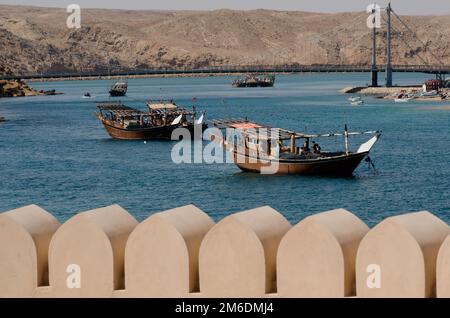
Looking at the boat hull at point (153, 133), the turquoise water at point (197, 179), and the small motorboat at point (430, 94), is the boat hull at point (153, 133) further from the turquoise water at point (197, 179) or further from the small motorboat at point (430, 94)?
the small motorboat at point (430, 94)

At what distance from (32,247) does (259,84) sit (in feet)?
610

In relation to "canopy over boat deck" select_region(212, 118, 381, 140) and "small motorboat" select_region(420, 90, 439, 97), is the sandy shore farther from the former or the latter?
"canopy over boat deck" select_region(212, 118, 381, 140)

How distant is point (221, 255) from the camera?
31.2ft

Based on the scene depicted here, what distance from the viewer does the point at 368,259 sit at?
9.10 meters

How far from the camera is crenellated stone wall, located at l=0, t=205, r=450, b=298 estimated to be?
900 centimetres

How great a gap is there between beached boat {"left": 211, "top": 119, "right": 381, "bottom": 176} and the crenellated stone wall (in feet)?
111

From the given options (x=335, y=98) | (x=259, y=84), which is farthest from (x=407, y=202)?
(x=259, y=84)

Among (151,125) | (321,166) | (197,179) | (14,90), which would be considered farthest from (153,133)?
(14,90)

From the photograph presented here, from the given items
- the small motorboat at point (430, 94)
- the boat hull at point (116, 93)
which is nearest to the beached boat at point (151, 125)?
the small motorboat at point (430, 94)

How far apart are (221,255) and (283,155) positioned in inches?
1424

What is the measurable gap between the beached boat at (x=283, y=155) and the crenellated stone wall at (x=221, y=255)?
33859 millimetres

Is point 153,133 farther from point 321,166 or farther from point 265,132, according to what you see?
point 321,166
